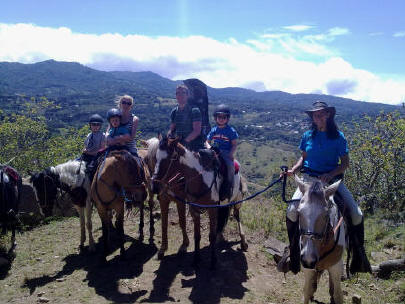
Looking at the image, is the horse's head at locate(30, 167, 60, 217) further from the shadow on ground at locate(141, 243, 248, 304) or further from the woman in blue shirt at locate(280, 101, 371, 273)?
the woman in blue shirt at locate(280, 101, 371, 273)

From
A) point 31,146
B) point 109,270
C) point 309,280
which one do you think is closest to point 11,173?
point 109,270

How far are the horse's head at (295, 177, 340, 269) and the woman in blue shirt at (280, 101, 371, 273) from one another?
2.64 feet

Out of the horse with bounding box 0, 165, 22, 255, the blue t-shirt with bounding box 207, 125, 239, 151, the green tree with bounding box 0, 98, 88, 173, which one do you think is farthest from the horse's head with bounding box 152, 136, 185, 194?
the green tree with bounding box 0, 98, 88, 173

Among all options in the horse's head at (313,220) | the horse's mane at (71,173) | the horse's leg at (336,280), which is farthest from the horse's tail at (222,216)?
the horse's mane at (71,173)

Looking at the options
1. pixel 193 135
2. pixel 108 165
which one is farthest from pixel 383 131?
pixel 108 165

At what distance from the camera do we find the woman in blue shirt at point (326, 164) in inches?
178

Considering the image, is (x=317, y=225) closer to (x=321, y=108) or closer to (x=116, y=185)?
(x=321, y=108)

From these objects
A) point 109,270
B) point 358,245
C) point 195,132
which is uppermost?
point 195,132

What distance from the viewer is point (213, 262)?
243 inches

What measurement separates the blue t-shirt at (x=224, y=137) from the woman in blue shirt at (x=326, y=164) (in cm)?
200

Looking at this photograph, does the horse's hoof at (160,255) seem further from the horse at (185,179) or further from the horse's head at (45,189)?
the horse's head at (45,189)

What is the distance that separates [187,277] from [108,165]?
283 cm

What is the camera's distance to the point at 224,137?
21.3ft

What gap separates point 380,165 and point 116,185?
395 inches
